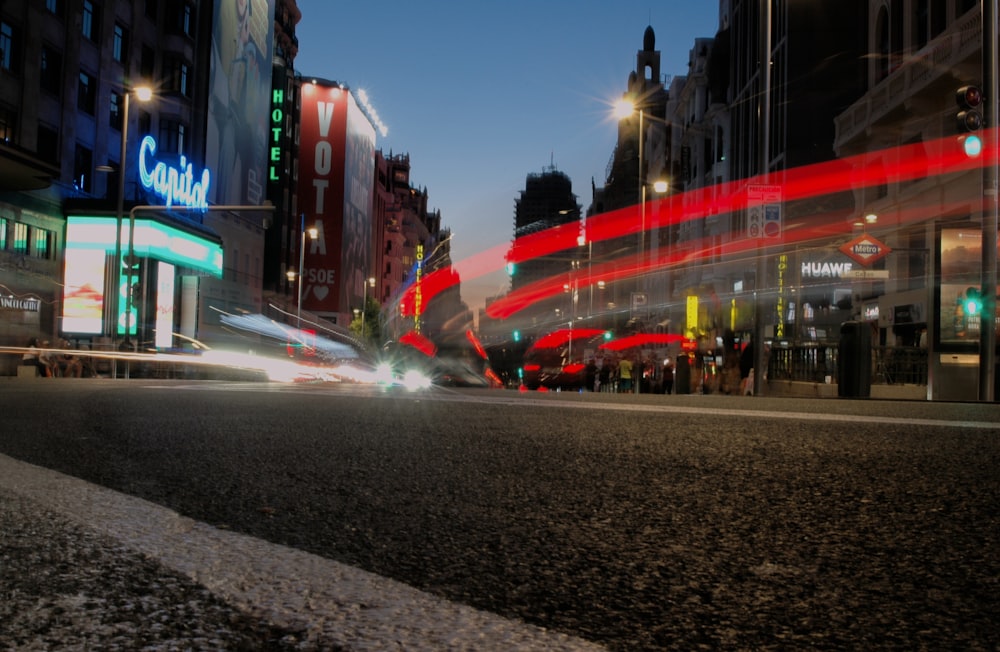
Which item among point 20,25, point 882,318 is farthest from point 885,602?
point 20,25

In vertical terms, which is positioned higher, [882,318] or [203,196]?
[203,196]

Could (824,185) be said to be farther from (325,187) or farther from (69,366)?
(325,187)

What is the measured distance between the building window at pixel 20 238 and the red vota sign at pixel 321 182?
2137 inches

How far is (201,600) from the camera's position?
1974 mm

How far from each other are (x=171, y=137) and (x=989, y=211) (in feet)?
128

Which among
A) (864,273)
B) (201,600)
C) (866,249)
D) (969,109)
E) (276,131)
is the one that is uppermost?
(276,131)

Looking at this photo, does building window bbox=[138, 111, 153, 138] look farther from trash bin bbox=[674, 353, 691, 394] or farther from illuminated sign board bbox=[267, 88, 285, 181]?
trash bin bbox=[674, 353, 691, 394]

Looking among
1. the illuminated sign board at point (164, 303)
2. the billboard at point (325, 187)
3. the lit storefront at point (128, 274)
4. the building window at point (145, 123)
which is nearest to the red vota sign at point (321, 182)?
the billboard at point (325, 187)

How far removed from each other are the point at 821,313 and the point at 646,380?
9.18 metres

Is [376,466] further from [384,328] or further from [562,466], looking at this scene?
[384,328]

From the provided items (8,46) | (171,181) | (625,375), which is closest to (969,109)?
(625,375)

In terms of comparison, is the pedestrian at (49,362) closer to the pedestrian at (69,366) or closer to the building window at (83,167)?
the pedestrian at (69,366)

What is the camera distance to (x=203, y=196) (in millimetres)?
44906

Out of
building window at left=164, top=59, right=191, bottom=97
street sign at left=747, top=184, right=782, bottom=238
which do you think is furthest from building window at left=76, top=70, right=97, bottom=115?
street sign at left=747, top=184, right=782, bottom=238
